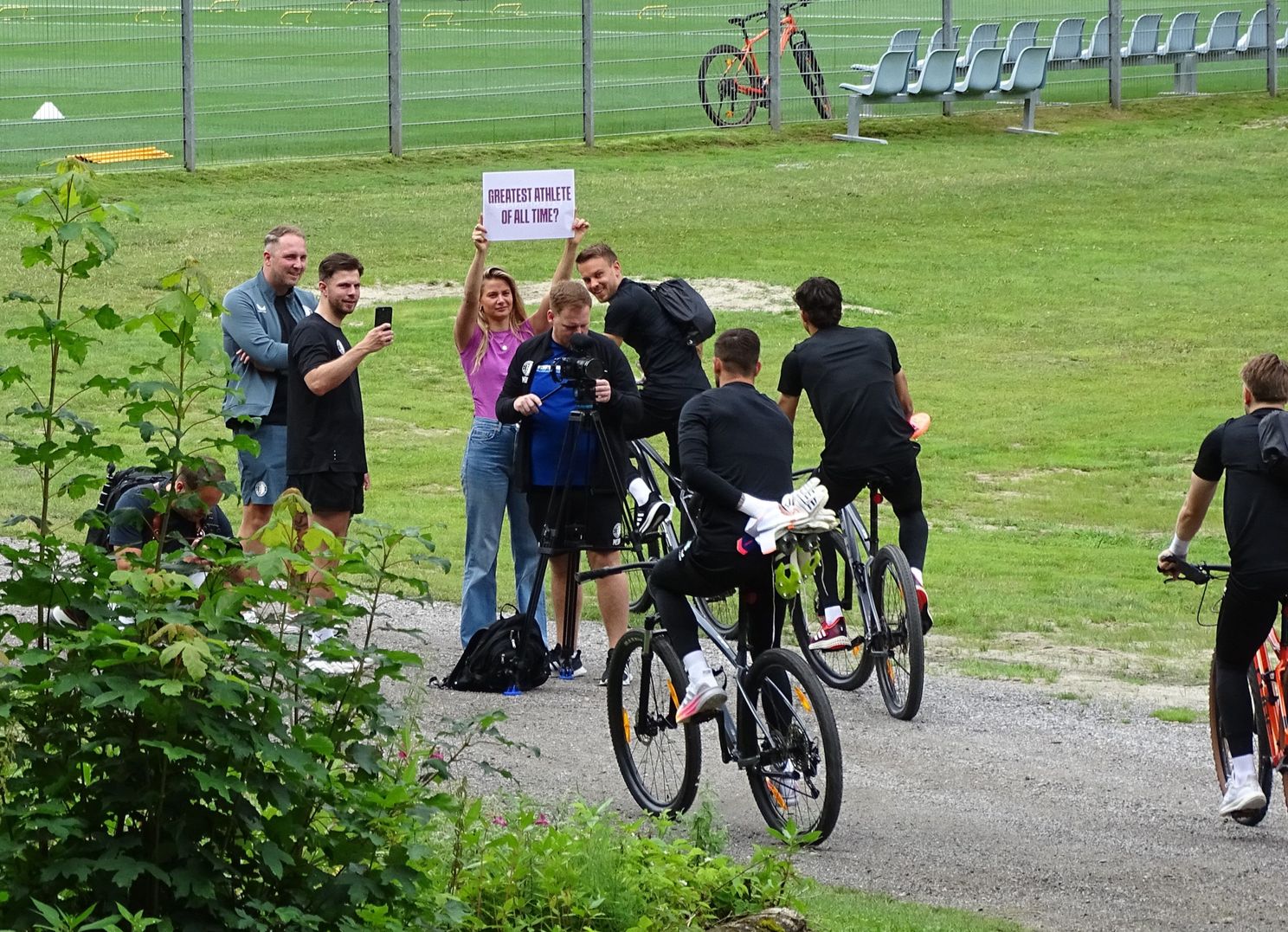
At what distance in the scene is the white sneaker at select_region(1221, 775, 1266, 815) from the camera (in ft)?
23.4

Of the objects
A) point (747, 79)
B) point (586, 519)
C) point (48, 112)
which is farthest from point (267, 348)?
point (747, 79)

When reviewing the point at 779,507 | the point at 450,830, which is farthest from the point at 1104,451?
the point at 450,830

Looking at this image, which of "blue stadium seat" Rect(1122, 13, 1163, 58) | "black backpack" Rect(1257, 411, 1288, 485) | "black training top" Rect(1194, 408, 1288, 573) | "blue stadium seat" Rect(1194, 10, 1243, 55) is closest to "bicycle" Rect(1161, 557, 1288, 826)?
"black training top" Rect(1194, 408, 1288, 573)

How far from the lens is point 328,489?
897 centimetres

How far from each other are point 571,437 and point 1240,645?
3190 millimetres

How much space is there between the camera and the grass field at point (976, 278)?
13.2 meters

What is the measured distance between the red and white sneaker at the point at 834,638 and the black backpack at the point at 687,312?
211 cm

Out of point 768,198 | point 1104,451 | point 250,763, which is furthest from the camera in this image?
point 768,198

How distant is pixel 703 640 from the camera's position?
10.5 meters

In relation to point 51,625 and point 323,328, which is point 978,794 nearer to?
point 323,328

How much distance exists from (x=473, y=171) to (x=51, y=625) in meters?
26.2

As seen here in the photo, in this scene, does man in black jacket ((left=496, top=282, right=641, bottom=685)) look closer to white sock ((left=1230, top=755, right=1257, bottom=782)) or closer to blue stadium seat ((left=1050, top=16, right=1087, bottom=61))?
white sock ((left=1230, top=755, right=1257, bottom=782))

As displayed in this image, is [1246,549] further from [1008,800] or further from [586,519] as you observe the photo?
[586,519]

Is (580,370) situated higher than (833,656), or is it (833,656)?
(580,370)
